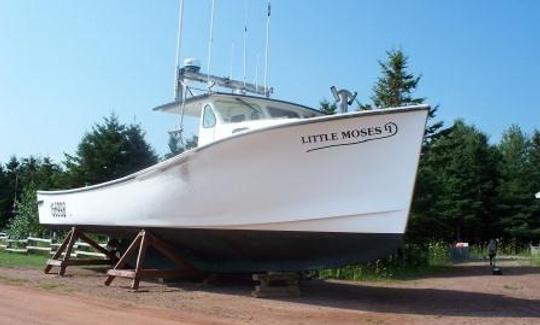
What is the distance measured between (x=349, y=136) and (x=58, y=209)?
9207 millimetres

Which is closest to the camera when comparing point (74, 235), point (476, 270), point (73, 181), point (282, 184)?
point (282, 184)

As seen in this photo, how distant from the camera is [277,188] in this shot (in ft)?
34.9

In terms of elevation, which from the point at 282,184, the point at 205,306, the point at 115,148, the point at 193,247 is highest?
the point at 115,148

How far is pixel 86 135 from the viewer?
3241 cm

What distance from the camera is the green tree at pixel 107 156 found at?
31234 millimetres

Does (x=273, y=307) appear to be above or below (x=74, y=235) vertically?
below

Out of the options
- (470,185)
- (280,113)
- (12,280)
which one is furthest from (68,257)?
(470,185)

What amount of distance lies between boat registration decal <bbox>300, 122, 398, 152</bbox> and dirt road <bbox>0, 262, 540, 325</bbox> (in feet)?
8.55

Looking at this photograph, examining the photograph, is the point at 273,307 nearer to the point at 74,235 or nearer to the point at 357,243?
the point at 357,243

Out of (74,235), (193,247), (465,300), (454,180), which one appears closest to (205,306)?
(193,247)

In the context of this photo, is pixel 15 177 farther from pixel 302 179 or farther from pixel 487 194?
pixel 302 179

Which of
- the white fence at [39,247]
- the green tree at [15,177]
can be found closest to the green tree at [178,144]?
the white fence at [39,247]

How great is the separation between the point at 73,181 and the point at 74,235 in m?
16.1

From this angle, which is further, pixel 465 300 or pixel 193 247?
pixel 193 247
